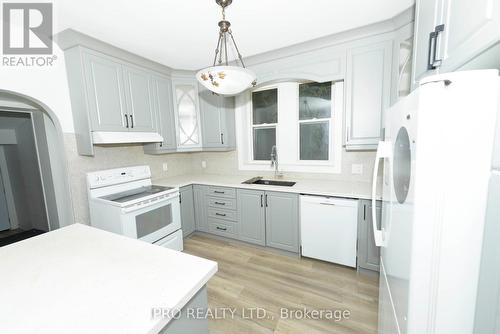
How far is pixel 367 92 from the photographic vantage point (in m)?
2.09

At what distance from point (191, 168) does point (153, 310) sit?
3286 millimetres

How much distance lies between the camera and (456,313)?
757 millimetres

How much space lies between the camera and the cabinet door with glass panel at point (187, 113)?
2998 millimetres

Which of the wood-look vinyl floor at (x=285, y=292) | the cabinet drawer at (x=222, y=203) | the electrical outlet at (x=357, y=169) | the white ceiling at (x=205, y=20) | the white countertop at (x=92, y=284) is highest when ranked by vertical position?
the white ceiling at (x=205, y=20)

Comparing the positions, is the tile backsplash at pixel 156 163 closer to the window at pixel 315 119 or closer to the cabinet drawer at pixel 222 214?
Answer: the window at pixel 315 119

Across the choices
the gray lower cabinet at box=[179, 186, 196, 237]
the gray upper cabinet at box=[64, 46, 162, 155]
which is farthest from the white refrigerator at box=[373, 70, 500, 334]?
the gray lower cabinet at box=[179, 186, 196, 237]

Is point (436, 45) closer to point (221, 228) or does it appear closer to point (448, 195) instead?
point (448, 195)

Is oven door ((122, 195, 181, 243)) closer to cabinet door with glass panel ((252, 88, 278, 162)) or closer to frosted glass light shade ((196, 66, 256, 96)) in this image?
cabinet door with glass panel ((252, 88, 278, 162))

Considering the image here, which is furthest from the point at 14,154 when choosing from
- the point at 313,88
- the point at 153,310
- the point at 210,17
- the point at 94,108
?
the point at 313,88

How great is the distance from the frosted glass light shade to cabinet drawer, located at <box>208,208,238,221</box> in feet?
5.71

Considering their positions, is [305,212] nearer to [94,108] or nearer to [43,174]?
[94,108]

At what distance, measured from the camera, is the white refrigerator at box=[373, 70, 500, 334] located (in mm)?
684

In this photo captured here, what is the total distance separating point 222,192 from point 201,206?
18.1 inches

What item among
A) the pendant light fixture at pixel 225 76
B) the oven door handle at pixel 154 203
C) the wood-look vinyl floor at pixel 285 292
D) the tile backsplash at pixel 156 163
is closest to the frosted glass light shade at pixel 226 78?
the pendant light fixture at pixel 225 76
